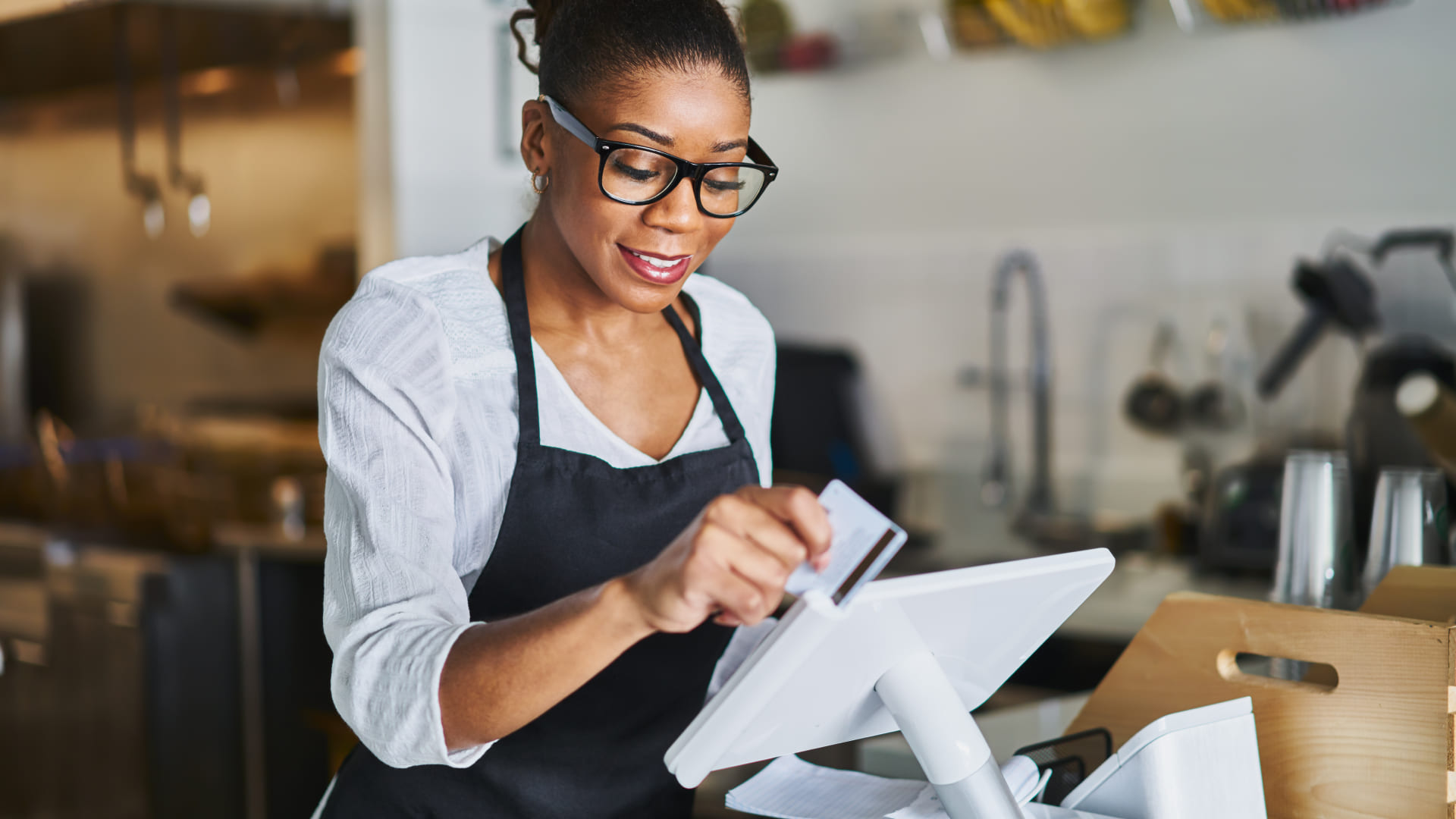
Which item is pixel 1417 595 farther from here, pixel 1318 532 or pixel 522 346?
pixel 522 346

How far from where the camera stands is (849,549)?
2.34 feet

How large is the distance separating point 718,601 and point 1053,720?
0.88 meters

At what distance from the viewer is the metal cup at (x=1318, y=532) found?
132cm

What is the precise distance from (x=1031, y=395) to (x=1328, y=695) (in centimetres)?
234

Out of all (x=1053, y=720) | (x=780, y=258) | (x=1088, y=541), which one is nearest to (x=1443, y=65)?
(x=1088, y=541)

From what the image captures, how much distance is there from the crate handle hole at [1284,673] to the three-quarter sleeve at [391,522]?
0.64m

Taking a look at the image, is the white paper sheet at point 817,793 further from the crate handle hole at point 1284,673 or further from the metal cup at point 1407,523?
the metal cup at point 1407,523

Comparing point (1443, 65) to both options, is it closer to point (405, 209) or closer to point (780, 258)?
point (780, 258)

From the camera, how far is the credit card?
697 millimetres

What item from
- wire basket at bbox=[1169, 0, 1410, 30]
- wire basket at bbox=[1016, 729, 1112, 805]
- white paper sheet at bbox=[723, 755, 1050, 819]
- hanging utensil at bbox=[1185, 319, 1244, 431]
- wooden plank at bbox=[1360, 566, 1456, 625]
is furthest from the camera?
hanging utensil at bbox=[1185, 319, 1244, 431]

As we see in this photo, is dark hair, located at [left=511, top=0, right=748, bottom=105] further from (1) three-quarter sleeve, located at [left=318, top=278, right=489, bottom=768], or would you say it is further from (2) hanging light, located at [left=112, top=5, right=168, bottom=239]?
(2) hanging light, located at [left=112, top=5, right=168, bottom=239]

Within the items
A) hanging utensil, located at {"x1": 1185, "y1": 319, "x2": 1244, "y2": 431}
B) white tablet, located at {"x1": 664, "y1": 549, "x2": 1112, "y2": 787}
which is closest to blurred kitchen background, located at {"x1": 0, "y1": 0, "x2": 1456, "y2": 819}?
hanging utensil, located at {"x1": 1185, "y1": 319, "x2": 1244, "y2": 431}

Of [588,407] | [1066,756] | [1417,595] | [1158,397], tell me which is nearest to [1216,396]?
[1158,397]

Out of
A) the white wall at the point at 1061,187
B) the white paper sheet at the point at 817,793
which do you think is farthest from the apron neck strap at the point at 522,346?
the white wall at the point at 1061,187
